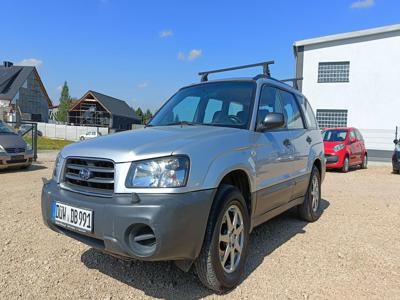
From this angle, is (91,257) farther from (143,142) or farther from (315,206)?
(315,206)

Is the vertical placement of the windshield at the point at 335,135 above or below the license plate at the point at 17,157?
above

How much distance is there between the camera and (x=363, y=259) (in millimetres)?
4062

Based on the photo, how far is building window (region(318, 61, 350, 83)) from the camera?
25.5 m

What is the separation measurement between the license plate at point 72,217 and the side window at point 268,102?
200 centimetres

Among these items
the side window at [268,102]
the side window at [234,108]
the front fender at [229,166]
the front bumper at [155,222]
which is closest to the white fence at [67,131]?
the side window at [268,102]

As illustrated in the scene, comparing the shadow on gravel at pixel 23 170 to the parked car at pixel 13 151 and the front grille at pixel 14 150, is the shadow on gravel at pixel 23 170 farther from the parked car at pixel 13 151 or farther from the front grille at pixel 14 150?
the front grille at pixel 14 150

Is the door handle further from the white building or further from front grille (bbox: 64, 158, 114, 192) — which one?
the white building

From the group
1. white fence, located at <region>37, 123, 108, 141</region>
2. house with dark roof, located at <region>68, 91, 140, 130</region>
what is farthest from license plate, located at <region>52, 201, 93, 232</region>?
house with dark roof, located at <region>68, 91, 140, 130</region>

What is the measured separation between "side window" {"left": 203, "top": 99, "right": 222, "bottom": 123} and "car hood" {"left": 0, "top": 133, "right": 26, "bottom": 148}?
814 cm

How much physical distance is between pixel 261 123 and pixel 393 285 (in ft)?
6.52

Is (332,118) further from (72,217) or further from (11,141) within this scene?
(72,217)

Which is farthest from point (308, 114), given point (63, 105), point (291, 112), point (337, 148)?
point (63, 105)

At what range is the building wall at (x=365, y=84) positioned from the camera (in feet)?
80.1

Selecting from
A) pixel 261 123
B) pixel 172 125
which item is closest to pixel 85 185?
pixel 172 125
